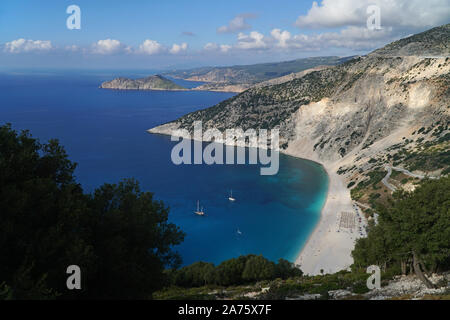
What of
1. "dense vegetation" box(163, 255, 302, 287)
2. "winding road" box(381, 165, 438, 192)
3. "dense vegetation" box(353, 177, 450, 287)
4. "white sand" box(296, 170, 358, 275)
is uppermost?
"dense vegetation" box(353, 177, 450, 287)

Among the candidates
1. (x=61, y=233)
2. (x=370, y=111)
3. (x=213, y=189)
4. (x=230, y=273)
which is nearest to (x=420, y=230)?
(x=230, y=273)

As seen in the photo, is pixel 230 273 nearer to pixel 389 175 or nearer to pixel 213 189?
pixel 213 189

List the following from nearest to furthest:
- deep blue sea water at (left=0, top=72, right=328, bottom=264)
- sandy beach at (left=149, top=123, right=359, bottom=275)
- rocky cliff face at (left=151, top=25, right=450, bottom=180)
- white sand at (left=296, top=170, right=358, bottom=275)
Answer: white sand at (left=296, top=170, right=358, bottom=275) < sandy beach at (left=149, top=123, right=359, bottom=275) < deep blue sea water at (left=0, top=72, right=328, bottom=264) < rocky cliff face at (left=151, top=25, right=450, bottom=180)

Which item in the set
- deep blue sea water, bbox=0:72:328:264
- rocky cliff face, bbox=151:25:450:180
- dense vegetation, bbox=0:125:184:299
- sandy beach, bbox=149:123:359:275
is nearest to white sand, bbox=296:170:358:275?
sandy beach, bbox=149:123:359:275

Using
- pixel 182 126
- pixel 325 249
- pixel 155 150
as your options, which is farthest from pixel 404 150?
pixel 182 126

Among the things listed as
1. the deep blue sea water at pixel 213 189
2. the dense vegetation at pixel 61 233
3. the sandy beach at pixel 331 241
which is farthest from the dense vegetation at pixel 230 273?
the deep blue sea water at pixel 213 189

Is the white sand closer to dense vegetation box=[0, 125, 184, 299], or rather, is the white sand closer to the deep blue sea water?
the deep blue sea water

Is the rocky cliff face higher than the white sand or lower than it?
higher

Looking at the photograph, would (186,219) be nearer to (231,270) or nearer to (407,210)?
(231,270)
